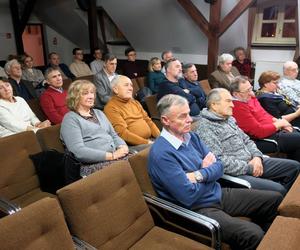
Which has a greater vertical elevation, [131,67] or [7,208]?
[131,67]

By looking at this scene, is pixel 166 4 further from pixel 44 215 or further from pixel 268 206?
pixel 44 215

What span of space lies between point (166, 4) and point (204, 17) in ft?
2.81

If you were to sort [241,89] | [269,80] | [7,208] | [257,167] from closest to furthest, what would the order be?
[7,208]
[257,167]
[241,89]
[269,80]

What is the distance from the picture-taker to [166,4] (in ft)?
19.4

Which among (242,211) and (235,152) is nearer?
(242,211)

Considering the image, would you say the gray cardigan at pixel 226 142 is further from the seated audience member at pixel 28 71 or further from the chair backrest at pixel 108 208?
the seated audience member at pixel 28 71

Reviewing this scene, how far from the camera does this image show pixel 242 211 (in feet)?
6.12

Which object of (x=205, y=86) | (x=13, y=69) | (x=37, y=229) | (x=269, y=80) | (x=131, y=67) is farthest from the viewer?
(x=131, y=67)

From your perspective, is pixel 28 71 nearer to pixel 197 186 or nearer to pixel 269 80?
pixel 269 80

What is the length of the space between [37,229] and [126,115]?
167 centimetres

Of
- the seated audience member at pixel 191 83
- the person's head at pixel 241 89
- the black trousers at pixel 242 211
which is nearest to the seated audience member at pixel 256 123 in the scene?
the person's head at pixel 241 89

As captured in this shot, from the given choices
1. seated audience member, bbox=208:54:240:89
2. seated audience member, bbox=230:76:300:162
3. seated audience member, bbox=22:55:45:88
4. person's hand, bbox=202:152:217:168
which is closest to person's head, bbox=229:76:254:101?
seated audience member, bbox=230:76:300:162

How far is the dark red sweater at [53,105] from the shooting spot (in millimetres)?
3148

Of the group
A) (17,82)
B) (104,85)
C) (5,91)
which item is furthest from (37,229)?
(17,82)
